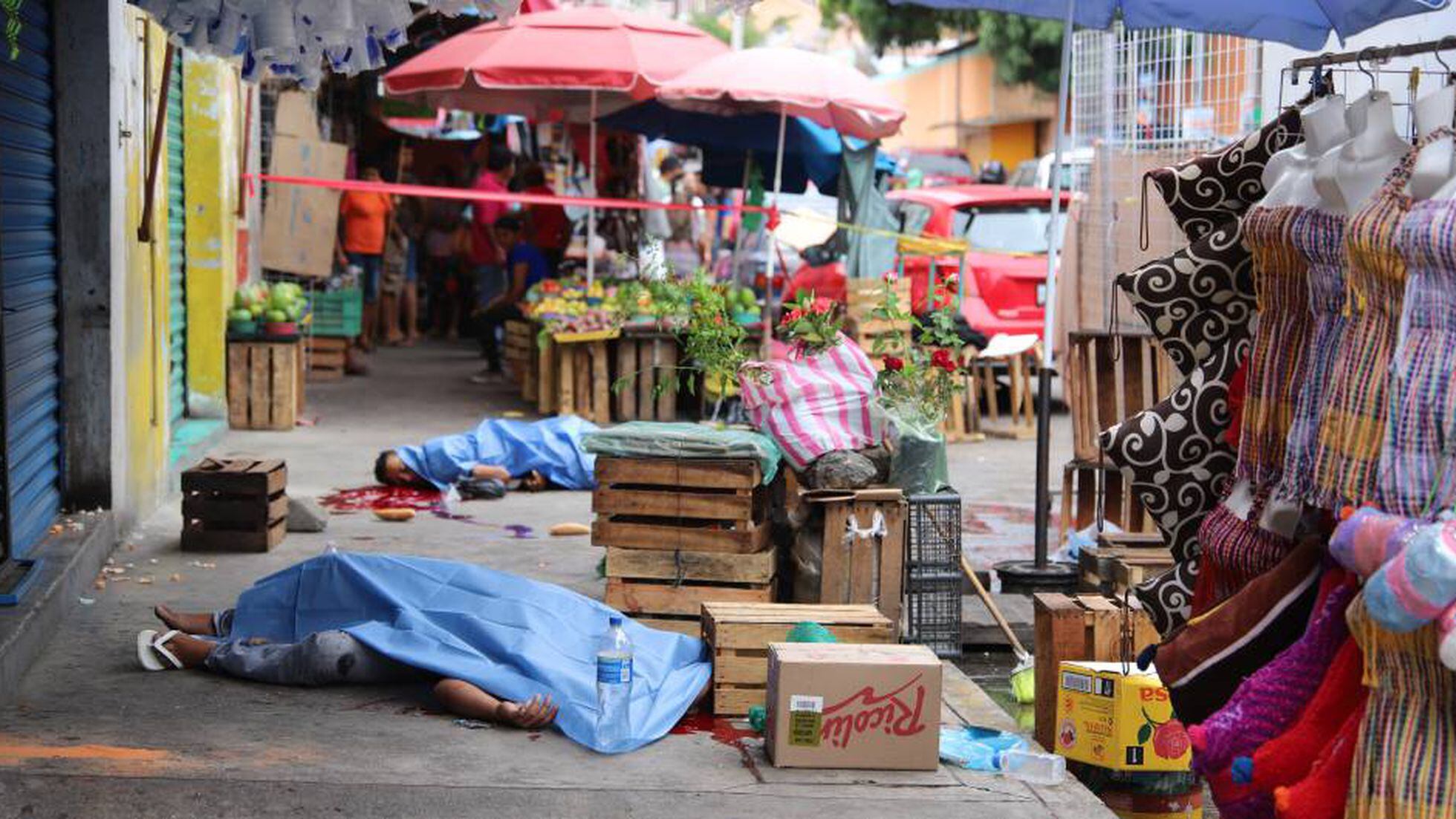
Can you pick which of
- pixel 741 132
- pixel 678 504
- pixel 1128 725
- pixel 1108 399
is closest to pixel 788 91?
pixel 741 132

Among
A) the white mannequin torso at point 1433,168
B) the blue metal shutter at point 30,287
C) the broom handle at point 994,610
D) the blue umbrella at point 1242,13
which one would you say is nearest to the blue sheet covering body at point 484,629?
the blue metal shutter at point 30,287

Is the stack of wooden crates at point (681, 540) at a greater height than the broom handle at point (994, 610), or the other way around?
the stack of wooden crates at point (681, 540)

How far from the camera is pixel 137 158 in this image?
9.54 m

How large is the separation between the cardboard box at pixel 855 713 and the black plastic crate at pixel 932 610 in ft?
6.52

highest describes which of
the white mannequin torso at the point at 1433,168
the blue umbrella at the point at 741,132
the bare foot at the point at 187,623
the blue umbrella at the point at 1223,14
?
the blue umbrella at the point at 741,132

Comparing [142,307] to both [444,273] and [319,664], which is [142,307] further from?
[444,273]

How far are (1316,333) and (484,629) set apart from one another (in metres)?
3.16

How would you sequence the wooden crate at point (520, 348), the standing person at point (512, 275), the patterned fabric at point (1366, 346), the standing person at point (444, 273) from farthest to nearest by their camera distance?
1. the standing person at point (444, 273)
2. the standing person at point (512, 275)
3. the wooden crate at point (520, 348)
4. the patterned fabric at point (1366, 346)

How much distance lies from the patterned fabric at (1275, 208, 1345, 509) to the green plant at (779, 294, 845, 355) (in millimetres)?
3716

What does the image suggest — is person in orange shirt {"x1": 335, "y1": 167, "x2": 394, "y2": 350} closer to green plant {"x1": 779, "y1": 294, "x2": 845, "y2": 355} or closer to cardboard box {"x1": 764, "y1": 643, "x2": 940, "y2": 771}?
green plant {"x1": 779, "y1": 294, "x2": 845, "y2": 355}

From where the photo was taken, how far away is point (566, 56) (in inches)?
587

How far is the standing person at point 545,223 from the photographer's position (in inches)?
719

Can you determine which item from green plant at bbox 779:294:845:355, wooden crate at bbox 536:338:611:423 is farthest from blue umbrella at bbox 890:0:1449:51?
wooden crate at bbox 536:338:611:423

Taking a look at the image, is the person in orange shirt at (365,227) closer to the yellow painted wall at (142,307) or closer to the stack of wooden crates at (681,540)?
the yellow painted wall at (142,307)
